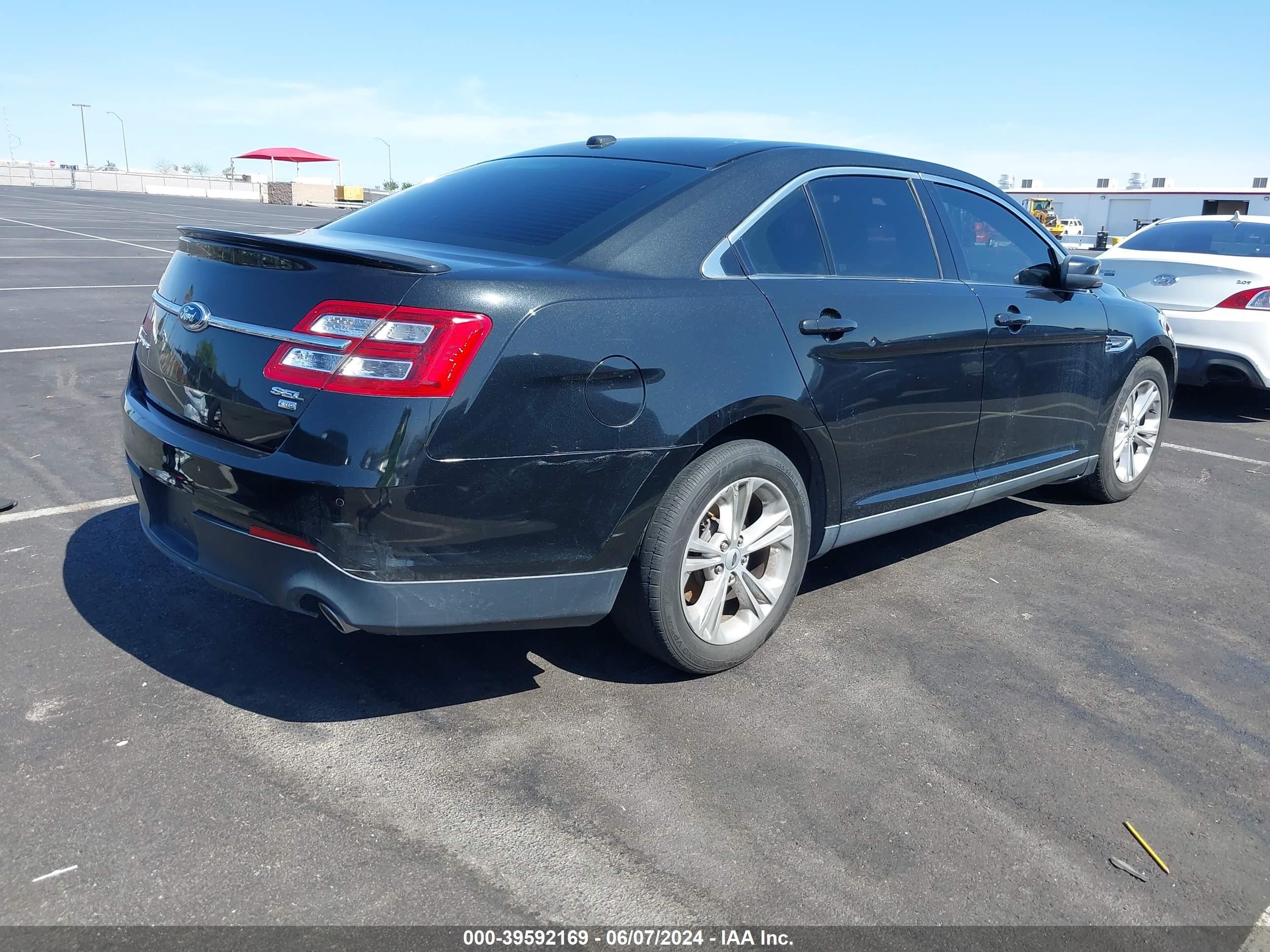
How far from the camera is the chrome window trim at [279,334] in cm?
271

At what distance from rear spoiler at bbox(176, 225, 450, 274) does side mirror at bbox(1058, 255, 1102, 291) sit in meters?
3.24

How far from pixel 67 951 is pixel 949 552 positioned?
390 cm

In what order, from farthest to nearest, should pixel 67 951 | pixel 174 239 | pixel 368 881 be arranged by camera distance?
pixel 174 239, pixel 368 881, pixel 67 951

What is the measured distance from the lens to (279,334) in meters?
2.80

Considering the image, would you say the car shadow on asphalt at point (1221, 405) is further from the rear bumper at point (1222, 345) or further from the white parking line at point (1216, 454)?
the white parking line at point (1216, 454)

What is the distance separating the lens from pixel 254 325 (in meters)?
2.86

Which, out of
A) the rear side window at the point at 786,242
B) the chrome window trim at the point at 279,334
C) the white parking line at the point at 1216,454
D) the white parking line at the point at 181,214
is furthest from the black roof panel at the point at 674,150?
the white parking line at the point at 181,214

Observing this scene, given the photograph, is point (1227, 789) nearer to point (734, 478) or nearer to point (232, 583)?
point (734, 478)

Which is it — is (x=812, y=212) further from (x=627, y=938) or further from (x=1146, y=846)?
(x=627, y=938)

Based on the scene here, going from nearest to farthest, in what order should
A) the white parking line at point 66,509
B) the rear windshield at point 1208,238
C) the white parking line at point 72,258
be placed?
1. the white parking line at point 66,509
2. the rear windshield at point 1208,238
3. the white parking line at point 72,258

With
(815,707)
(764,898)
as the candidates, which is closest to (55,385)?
(815,707)

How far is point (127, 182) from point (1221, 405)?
256 ft

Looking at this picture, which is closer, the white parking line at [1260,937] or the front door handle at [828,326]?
the white parking line at [1260,937]

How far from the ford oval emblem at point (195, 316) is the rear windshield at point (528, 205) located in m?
0.72
